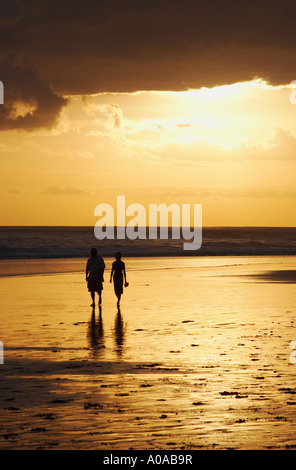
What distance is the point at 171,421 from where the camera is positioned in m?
9.58

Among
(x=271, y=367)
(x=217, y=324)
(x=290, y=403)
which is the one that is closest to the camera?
(x=290, y=403)

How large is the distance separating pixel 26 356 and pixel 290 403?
608 cm

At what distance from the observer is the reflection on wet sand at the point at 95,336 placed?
1565 centimetres

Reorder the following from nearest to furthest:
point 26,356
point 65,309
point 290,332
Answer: point 26,356 < point 290,332 < point 65,309

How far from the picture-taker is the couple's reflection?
15.4 meters

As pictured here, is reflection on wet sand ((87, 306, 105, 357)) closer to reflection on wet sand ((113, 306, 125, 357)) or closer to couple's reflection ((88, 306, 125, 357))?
couple's reflection ((88, 306, 125, 357))

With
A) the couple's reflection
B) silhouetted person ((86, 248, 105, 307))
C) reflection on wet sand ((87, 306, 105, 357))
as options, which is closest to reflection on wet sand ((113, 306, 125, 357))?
the couple's reflection

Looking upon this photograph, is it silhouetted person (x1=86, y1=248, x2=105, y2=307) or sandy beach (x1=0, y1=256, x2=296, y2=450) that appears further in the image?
silhouetted person (x1=86, y1=248, x2=105, y2=307)

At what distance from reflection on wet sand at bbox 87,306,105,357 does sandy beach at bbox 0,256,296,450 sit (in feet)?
0.10

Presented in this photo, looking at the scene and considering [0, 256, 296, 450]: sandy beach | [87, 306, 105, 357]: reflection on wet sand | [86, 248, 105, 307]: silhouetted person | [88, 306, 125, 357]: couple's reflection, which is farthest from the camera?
[86, 248, 105, 307]: silhouetted person

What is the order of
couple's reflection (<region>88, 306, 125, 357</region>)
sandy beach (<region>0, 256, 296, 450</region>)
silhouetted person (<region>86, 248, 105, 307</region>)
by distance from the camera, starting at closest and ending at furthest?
1. sandy beach (<region>0, 256, 296, 450</region>)
2. couple's reflection (<region>88, 306, 125, 357</region>)
3. silhouetted person (<region>86, 248, 105, 307</region>)

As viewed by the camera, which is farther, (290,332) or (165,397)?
(290,332)
